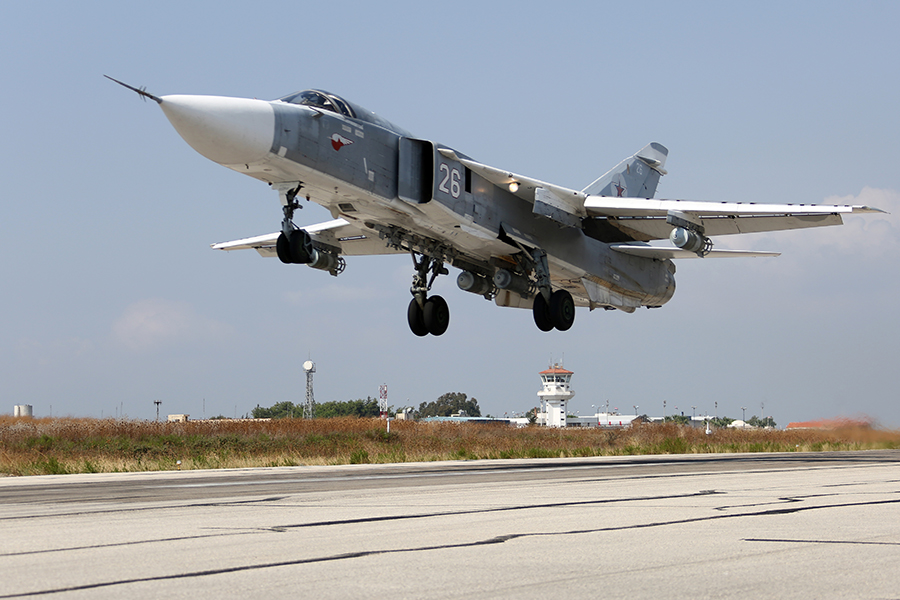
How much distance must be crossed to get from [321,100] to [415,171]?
2.66 meters

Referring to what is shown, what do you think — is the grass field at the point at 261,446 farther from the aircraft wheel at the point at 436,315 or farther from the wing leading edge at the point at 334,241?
the wing leading edge at the point at 334,241

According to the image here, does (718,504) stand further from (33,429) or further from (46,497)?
(33,429)

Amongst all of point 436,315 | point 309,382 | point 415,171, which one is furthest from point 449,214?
point 309,382

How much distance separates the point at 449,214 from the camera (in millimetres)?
19750

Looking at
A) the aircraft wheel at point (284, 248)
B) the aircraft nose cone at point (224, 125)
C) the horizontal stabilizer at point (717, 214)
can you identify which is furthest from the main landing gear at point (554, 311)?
the aircraft nose cone at point (224, 125)

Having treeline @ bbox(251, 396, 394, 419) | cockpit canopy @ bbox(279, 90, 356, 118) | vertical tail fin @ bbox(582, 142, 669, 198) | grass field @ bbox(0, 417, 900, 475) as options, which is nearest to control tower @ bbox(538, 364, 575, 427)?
treeline @ bbox(251, 396, 394, 419)

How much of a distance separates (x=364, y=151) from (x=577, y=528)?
1260cm

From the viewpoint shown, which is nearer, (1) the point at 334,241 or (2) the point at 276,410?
(1) the point at 334,241

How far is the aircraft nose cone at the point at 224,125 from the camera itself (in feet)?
51.0

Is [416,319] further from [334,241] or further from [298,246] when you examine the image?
[298,246]

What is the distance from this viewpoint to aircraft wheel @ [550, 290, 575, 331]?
22.9 m

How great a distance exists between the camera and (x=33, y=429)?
1270 inches

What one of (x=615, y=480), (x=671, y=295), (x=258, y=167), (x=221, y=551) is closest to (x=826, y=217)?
(x=671, y=295)

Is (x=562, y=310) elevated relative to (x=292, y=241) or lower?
lower
